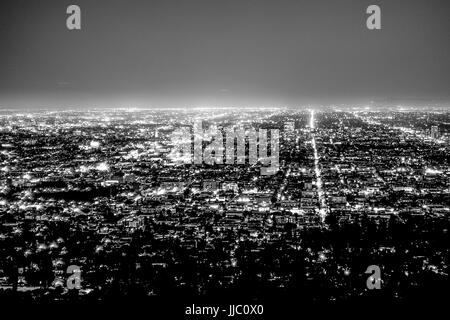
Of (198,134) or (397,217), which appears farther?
(198,134)

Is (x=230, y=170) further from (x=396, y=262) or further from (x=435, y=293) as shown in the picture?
(x=435, y=293)

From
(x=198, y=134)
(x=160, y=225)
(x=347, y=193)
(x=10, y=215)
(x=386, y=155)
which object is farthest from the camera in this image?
(x=198, y=134)

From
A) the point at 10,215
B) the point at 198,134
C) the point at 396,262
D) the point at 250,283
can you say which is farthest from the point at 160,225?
the point at 198,134

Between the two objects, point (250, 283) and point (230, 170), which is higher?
point (230, 170)

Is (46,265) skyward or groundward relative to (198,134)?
groundward

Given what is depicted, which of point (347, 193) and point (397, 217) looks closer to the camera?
point (397, 217)
